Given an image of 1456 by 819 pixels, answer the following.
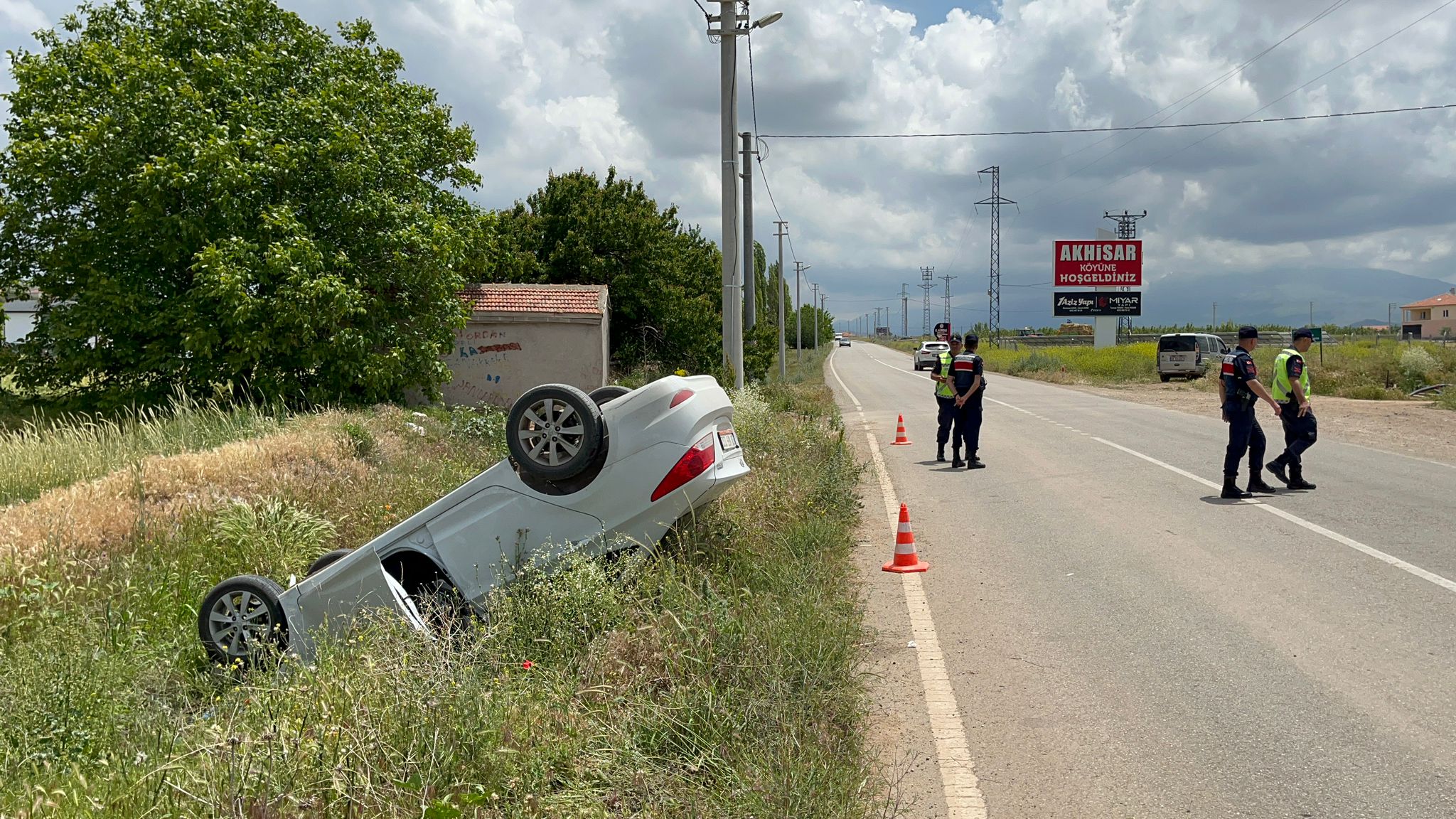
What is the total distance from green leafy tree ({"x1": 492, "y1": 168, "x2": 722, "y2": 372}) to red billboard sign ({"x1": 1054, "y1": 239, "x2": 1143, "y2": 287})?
124 ft

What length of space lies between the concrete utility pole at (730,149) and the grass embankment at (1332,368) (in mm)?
16760

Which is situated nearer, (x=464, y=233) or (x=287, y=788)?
(x=287, y=788)

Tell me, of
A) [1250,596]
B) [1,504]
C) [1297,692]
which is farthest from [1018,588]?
[1,504]

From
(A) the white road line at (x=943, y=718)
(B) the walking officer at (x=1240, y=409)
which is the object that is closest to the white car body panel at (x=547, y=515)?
(A) the white road line at (x=943, y=718)

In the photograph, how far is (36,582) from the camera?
6.52 m

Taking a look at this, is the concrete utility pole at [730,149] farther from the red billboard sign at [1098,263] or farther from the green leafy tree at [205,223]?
the red billboard sign at [1098,263]

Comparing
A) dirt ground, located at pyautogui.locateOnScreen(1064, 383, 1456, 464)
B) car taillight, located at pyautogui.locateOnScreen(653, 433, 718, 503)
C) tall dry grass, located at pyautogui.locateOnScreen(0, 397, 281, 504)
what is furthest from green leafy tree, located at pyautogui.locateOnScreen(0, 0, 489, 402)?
dirt ground, located at pyautogui.locateOnScreen(1064, 383, 1456, 464)

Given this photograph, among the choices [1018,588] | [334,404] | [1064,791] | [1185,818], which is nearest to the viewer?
[1185,818]

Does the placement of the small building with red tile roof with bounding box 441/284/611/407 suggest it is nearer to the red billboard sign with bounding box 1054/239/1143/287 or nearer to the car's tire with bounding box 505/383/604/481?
the car's tire with bounding box 505/383/604/481

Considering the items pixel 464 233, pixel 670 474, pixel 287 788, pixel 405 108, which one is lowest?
pixel 287 788

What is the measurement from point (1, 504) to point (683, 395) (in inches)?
291

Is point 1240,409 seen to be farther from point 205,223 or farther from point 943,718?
point 205,223

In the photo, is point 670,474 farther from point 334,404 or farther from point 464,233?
point 464,233

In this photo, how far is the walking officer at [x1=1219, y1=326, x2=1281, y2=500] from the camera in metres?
10.8
